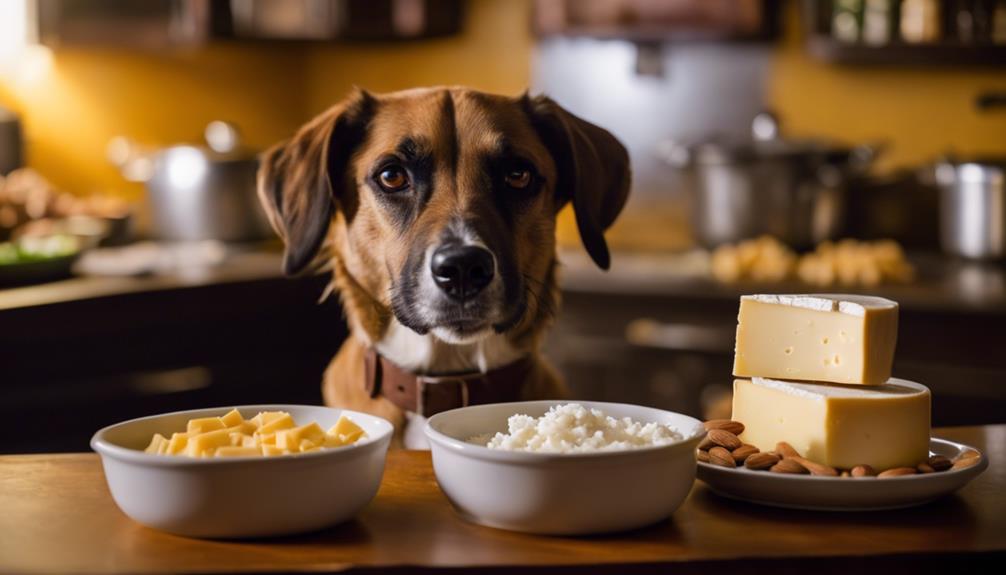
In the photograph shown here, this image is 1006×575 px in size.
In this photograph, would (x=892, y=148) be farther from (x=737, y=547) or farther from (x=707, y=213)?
(x=737, y=547)

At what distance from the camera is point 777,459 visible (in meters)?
1.28

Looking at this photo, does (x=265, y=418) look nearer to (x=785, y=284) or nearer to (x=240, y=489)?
(x=240, y=489)

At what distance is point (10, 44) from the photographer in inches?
163

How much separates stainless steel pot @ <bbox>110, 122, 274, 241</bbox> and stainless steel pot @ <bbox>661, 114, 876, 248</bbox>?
1336 millimetres

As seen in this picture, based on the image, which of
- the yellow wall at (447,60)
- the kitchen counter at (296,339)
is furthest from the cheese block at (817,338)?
the yellow wall at (447,60)

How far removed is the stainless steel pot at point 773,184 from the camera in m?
3.78

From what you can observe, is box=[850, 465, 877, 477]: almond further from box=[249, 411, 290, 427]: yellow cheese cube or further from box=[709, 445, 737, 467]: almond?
box=[249, 411, 290, 427]: yellow cheese cube

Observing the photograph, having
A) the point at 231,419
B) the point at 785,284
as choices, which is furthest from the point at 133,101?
the point at 231,419

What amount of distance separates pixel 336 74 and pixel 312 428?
13.1 ft

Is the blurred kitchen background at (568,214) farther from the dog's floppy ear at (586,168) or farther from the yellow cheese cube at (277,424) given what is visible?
the yellow cheese cube at (277,424)

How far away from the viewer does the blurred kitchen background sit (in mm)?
3357

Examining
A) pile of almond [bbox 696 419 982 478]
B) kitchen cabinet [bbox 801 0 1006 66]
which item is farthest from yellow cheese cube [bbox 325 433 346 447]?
kitchen cabinet [bbox 801 0 1006 66]

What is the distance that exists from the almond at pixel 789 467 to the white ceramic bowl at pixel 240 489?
0.39 m

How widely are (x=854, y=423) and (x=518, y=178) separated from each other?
800mm
